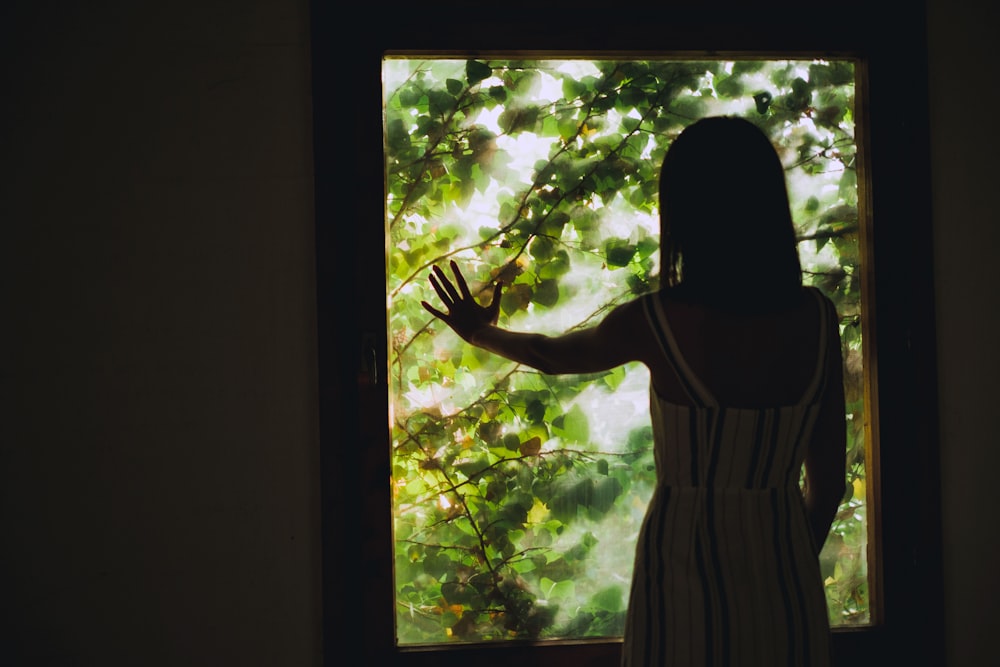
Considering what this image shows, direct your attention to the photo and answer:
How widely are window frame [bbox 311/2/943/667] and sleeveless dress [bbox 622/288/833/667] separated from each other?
50 cm

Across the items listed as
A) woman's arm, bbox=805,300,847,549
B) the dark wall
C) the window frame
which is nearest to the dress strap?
woman's arm, bbox=805,300,847,549

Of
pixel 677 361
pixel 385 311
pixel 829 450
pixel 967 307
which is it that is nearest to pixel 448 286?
pixel 385 311

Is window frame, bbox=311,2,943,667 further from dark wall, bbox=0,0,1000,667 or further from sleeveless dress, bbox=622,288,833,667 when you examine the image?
sleeveless dress, bbox=622,288,833,667

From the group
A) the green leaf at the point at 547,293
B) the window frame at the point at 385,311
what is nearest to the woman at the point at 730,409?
the green leaf at the point at 547,293

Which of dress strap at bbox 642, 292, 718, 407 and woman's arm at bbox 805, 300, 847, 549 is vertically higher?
dress strap at bbox 642, 292, 718, 407

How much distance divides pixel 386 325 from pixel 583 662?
2.83 feet

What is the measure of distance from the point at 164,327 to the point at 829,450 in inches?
51.4

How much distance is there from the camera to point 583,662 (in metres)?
1.33

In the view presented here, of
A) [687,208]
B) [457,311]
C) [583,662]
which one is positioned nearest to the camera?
[687,208]

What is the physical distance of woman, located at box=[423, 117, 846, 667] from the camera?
85 cm

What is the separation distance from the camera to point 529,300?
134 cm

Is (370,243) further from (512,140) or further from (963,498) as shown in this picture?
(963,498)

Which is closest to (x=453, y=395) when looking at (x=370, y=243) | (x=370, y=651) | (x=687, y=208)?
(x=370, y=243)

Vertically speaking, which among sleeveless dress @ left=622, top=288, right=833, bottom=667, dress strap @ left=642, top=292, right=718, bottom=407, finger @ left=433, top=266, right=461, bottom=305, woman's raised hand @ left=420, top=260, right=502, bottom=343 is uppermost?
finger @ left=433, top=266, right=461, bottom=305
